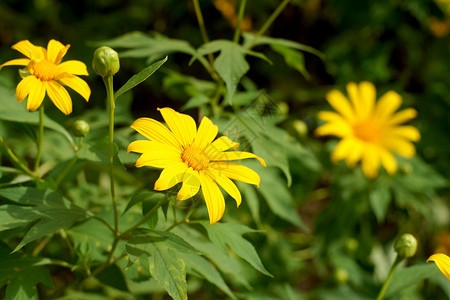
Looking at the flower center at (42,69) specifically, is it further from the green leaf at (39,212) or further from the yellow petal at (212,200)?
the yellow petal at (212,200)

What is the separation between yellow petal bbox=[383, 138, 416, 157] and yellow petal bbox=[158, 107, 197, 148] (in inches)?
58.5

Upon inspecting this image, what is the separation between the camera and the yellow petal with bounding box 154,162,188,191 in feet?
2.51

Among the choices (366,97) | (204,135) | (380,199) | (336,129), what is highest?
(366,97)

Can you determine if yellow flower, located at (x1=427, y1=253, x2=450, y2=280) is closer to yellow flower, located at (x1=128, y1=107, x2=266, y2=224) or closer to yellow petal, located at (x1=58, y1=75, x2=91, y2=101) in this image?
yellow flower, located at (x1=128, y1=107, x2=266, y2=224)

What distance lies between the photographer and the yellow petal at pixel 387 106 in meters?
2.26

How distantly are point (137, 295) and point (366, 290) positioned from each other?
3.03 ft

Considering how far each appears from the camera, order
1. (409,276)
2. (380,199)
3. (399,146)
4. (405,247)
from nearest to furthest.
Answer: (405,247) < (409,276) < (380,199) < (399,146)

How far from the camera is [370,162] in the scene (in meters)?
2.05

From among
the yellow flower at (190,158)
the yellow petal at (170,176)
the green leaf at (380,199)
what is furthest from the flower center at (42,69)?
the green leaf at (380,199)

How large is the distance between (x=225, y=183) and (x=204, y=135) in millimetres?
129

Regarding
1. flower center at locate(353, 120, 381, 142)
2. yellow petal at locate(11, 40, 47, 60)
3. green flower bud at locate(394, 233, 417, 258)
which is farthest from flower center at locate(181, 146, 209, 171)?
flower center at locate(353, 120, 381, 142)

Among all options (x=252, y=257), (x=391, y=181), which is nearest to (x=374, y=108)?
(x=391, y=181)

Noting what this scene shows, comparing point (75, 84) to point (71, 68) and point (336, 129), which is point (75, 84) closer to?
point (71, 68)

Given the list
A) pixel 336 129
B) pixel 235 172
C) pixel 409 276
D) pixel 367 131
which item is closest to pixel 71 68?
pixel 235 172
